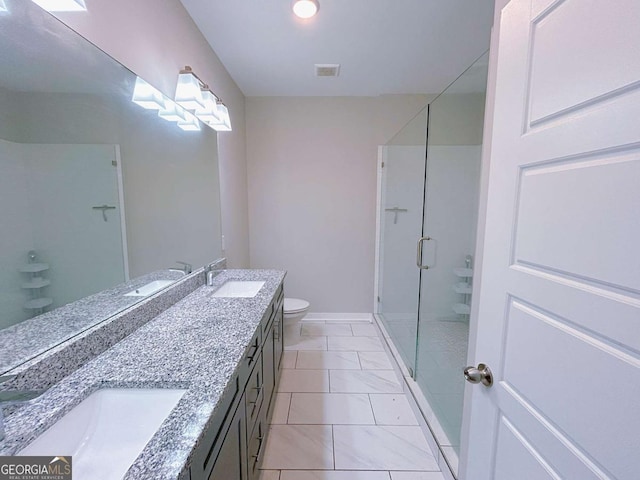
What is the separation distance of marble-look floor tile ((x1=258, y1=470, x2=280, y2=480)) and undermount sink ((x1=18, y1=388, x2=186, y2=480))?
1003mm

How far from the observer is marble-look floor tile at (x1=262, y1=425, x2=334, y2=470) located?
1.55 metres

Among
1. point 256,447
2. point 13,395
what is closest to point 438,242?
point 256,447

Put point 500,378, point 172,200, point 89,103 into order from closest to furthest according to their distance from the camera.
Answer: point 500,378 → point 89,103 → point 172,200

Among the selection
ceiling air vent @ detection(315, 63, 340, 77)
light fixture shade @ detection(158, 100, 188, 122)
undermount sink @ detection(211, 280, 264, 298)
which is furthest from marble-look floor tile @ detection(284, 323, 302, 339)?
ceiling air vent @ detection(315, 63, 340, 77)

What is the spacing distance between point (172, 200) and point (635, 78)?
6.22ft

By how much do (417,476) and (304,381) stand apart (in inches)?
40.6

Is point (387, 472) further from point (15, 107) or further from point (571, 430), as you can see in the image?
point (15, 107)

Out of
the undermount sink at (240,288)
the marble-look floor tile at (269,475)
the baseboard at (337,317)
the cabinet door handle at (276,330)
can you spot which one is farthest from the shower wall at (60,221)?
the baseboard at (337,317)

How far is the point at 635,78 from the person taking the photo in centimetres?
50

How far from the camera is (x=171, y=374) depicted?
905 mm

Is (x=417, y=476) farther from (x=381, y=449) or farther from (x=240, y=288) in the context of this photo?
(x=240, y=288)

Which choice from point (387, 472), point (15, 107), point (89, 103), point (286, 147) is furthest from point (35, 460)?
point (286, 147)

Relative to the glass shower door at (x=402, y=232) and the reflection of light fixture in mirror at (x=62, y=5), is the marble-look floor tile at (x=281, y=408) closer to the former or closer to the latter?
the glass shower door at (x=402, y=232)

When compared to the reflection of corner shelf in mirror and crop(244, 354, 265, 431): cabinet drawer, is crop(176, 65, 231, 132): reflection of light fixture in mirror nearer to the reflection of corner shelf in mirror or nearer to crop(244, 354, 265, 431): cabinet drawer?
the reflection of corner shelf in mirror
